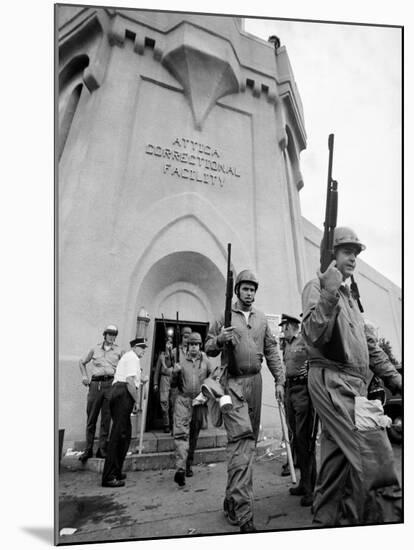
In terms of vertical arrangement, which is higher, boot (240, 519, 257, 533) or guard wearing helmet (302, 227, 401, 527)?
guard wearing helmet (302, 227, 401, 527)

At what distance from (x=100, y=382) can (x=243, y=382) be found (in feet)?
4.04

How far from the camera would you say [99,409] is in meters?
3.87

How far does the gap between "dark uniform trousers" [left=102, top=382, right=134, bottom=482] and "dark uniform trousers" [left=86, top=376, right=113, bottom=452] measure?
61mm

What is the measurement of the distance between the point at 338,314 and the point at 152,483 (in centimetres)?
205

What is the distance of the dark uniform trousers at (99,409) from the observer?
375 cm

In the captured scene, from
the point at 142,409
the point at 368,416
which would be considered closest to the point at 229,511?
the point at 368,416

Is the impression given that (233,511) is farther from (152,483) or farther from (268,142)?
(268,142)

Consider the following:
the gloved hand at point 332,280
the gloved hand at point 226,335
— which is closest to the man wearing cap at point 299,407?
the gloved hand at point 226,335

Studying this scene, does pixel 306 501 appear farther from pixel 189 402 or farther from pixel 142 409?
pixel 142 409

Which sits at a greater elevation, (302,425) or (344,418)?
(344,418)

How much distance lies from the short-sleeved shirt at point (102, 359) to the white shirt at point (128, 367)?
0.15 feet

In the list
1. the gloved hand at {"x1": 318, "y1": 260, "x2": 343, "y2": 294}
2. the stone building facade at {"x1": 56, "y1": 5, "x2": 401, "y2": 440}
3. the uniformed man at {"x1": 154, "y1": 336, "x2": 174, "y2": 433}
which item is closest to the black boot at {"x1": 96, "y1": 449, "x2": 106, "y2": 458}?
the stone building facade at {"x1": 56, "y1": 5, "x2": 401, "y2": 440}

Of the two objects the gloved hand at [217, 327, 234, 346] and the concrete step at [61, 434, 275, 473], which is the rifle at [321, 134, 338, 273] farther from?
the concrete step at [61, 434, 275, 473]

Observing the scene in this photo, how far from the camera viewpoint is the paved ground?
3.25 meters
